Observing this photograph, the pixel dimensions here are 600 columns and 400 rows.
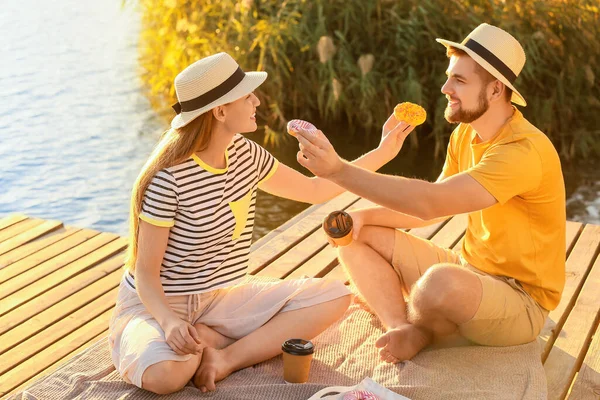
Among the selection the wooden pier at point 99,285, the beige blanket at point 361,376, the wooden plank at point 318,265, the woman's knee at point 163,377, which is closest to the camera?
the woman's knee at point 163,377

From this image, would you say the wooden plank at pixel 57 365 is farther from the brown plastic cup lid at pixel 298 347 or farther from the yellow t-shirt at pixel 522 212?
the yellow t-shirt at pixel 522 212

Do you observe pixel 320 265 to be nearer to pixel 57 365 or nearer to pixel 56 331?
pixel 56 331

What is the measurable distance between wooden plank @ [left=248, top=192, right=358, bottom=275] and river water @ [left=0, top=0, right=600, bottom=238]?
4.00ft

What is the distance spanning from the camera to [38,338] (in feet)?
12.2

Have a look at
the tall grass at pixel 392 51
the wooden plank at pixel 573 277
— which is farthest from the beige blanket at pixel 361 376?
the tall grass at pixel 392 51

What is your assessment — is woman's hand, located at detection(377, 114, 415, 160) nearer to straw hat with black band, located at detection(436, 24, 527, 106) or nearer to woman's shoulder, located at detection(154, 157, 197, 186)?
straw hat with black band, located at detection(436, 24, 527, 106)

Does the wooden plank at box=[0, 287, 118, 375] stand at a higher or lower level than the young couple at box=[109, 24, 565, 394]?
lower

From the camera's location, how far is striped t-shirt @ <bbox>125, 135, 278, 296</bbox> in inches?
120

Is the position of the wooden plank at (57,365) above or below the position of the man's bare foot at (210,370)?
below

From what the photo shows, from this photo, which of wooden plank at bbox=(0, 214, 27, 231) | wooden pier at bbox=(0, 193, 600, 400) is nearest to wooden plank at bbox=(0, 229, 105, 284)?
wooden pier at bbox=(0, 193, 600, 400)

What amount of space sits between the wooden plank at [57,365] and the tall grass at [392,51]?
395 centimetres

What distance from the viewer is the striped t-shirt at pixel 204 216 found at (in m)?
3.05

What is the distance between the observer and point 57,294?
4.14m

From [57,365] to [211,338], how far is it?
640 mm
